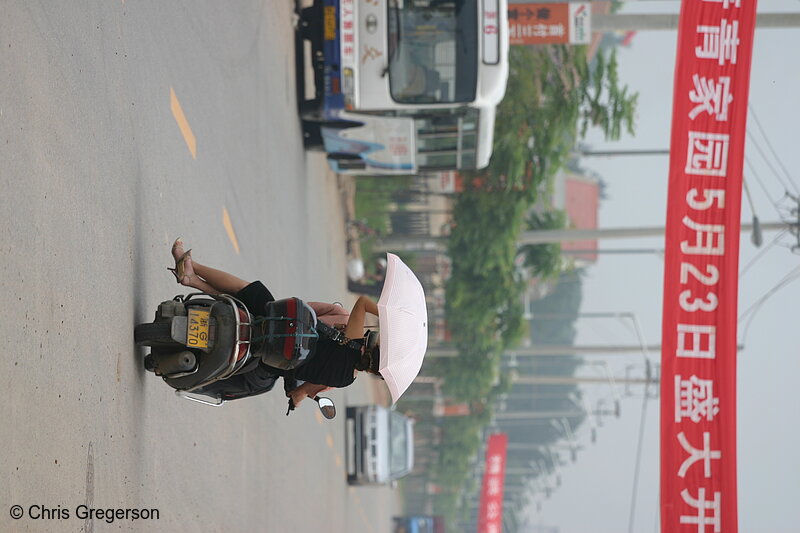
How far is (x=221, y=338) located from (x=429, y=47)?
1072 centimetres

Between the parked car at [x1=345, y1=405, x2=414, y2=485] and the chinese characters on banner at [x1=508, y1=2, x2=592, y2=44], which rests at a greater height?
the chinese characters on banner at [x1=508, y1=2, x2=592, y2=44]

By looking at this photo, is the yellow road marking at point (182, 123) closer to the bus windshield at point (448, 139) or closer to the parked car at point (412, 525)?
the bus windshield at point (448, 139)

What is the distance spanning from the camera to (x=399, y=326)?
283 inches

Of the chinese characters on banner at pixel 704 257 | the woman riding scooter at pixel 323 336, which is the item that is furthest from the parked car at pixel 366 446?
the woman riding scooter at pixel 323 336

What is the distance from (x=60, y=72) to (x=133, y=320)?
6.21ft

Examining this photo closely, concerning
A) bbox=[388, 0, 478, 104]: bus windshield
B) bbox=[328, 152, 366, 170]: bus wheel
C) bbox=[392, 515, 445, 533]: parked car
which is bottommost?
bbox=[392, 515, 445, 533]: parked car

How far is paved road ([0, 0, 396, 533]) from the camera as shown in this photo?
5785 mm

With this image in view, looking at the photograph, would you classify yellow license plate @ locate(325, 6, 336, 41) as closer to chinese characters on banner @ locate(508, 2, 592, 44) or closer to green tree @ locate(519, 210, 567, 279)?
chinese characters on banner @ locate(508, 2, 592, 44)

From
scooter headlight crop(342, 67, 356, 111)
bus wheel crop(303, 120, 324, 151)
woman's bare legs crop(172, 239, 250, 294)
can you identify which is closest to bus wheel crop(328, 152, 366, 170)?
bus wheel crop(303, 120, 324, 151)

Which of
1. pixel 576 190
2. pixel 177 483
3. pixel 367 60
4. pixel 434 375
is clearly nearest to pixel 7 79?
pixel 177 483

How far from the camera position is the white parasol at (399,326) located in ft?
23.4

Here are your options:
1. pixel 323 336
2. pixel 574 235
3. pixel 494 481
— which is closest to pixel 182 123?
pixel 323 336

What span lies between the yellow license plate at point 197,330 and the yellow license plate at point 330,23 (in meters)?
10.4

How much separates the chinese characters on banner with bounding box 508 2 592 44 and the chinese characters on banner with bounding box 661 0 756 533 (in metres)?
7.79
